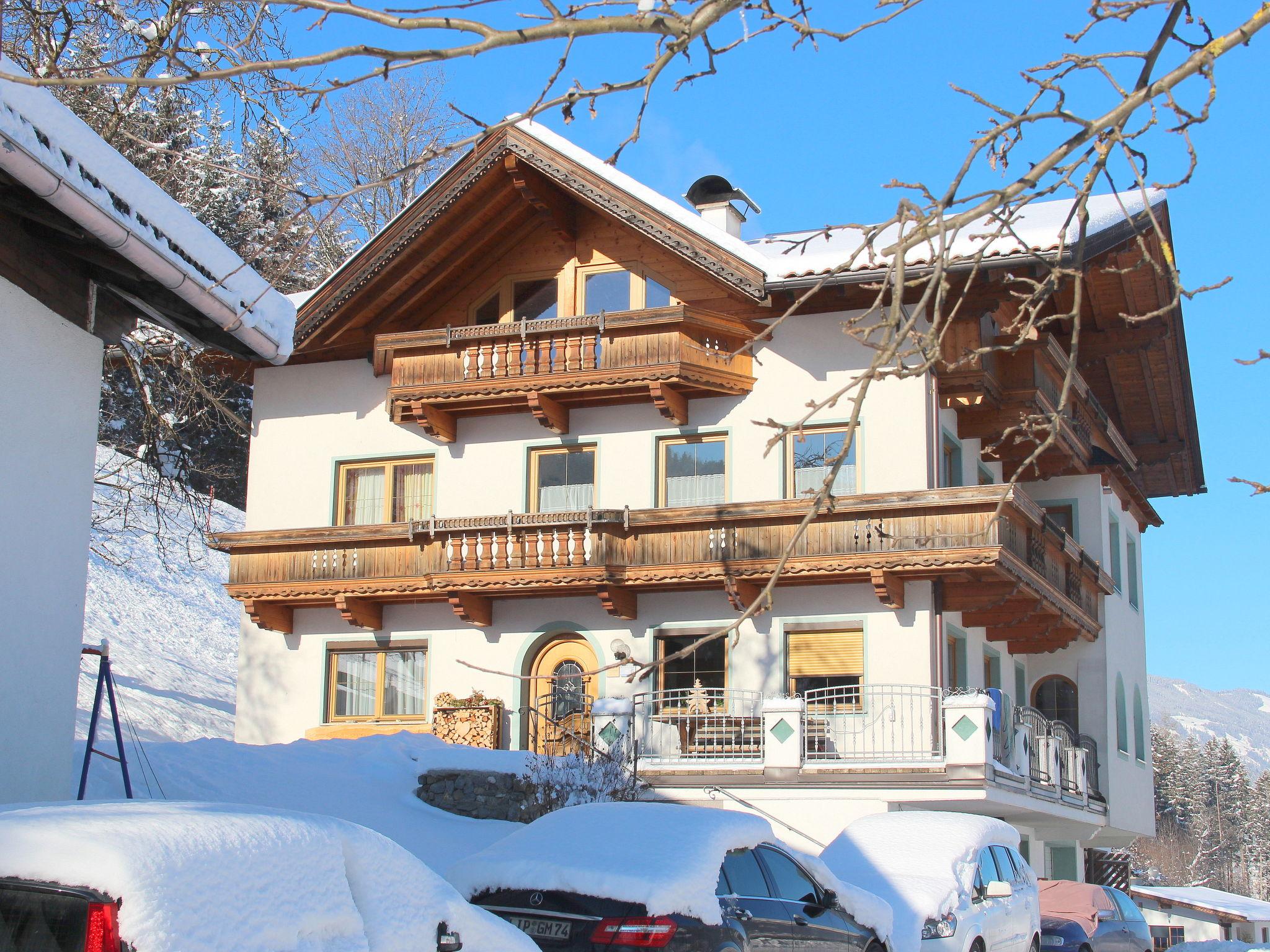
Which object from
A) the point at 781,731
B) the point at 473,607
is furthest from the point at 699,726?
the point at 473,607

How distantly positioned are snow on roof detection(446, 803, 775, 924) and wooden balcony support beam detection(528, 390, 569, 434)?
46.5ft

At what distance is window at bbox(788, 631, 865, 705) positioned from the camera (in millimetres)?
23375

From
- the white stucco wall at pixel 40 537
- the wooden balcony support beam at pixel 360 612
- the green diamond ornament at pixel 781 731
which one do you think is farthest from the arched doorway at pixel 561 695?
the white stucco wall at pixel 40 537

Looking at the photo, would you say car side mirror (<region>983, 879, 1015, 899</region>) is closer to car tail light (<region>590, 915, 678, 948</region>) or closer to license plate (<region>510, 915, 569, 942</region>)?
car tail light (<region>590, 915, 678, 948</region>)

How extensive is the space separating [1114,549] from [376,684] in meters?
14.8

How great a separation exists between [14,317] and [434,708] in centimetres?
1436

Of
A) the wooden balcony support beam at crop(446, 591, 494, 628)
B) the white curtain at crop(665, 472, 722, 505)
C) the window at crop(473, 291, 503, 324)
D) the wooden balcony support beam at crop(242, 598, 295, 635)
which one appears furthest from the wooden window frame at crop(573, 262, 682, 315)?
the wooden balcony support beam at crop(242, 598, 295, 635)

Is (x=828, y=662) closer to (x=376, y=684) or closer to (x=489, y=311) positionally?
(x=376, y=684)

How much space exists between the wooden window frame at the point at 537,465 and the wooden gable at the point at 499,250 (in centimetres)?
233

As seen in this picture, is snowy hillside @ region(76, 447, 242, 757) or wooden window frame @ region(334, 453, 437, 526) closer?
wooden window frame @ region(334, 453, 437, 526)

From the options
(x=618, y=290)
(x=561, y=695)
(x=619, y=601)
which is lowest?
(x=561, y=695)

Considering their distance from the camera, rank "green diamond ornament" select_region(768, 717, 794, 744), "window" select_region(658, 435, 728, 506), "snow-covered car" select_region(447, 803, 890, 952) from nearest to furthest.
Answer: "snow-covered car" select_region(447, 803, 890, 952), "green diamond ornament" select_region(768, 717, 794, 744), "window" select_region(658, 435, 728, 506)

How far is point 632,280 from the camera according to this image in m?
25.6

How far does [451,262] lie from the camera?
2611cm
